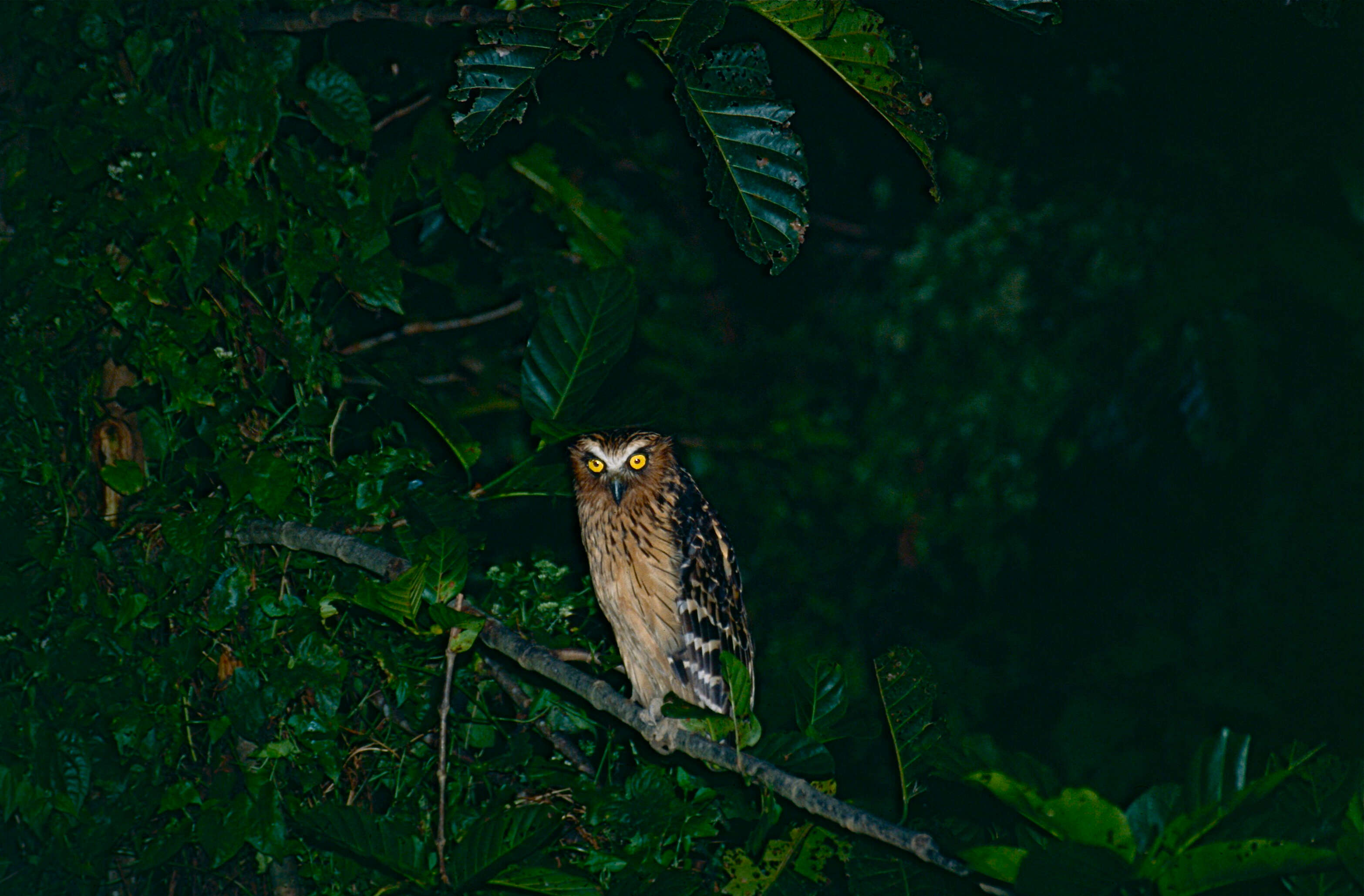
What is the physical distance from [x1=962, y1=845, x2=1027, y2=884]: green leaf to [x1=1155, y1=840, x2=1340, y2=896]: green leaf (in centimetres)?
12

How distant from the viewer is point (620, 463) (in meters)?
2.38

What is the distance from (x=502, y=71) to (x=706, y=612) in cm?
130

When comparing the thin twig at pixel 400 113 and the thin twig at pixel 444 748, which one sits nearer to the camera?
the thin twig at pixel 444 748

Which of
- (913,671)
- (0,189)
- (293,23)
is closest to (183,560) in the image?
(0,189)

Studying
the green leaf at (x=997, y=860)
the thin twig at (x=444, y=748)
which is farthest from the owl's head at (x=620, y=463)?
the green leaf at (x=997, y=860)

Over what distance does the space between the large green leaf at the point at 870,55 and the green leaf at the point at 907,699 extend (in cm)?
57

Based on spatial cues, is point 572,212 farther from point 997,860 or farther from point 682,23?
point 997,860

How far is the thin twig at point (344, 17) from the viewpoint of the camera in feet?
5.49

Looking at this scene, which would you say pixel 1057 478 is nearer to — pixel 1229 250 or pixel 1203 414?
pixel 1203 414

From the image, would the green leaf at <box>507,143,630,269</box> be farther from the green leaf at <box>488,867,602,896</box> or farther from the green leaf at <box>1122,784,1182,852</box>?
the green leaf at <box>1122,784,1182,852</box>

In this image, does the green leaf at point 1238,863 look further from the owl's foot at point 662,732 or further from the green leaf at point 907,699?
the owl's foot at point 662,732

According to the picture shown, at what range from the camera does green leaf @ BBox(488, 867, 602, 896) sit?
1289mm

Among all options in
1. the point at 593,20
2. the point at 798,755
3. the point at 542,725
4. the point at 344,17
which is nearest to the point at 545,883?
the point at 798,755

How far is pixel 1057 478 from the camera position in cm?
387
